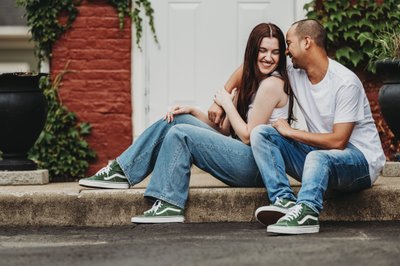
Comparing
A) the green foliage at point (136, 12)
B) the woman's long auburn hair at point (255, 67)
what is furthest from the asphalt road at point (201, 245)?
the green foliage at point (136, 12)

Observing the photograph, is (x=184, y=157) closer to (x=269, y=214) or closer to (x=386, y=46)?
(x=269, y=214)

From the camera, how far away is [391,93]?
21.7 ft

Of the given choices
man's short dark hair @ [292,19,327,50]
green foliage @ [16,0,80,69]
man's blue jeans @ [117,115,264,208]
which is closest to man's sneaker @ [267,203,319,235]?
man's blue jeans @ [117,115,264,208]

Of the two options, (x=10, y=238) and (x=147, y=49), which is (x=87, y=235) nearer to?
(x=10, y=238)

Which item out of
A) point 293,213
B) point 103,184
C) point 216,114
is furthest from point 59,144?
point 293,213

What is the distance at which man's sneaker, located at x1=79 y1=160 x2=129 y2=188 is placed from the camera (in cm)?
565

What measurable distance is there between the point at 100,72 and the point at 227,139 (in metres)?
2.76

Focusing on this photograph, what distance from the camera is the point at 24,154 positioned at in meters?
6.57

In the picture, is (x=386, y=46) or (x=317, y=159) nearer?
(x=317, y=159)

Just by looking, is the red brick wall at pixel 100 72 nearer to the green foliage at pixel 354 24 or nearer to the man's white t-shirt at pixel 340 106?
the green foliage at pixel 354 24

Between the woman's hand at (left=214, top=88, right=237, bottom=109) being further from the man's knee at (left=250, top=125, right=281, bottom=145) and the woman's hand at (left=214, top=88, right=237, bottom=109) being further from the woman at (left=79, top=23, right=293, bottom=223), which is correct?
the man's knee at (left=250, top=125, right=281, bottom=145)

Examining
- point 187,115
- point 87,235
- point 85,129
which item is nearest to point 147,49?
point 85,129

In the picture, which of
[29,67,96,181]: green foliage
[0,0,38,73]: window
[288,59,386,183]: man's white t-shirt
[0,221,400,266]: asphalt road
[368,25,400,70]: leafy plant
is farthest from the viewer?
[0,0,38,73]: window

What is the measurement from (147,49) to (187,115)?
2351 millimetres
